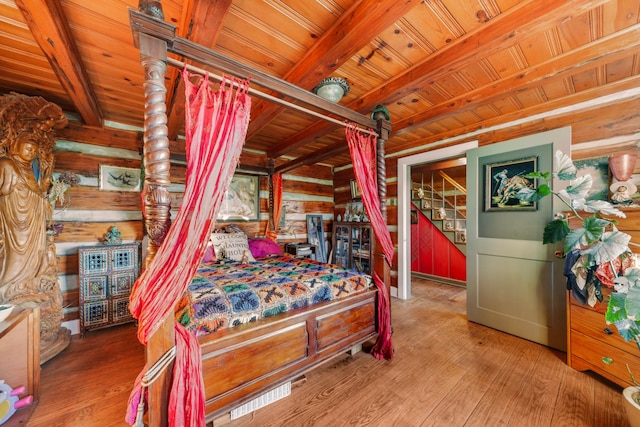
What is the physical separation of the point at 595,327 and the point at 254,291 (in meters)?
2.79

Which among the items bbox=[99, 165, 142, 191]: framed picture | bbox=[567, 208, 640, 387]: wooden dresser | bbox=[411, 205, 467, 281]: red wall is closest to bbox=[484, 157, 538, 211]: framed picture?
bbox=[567, 208, 640, 387]: wooden dresser

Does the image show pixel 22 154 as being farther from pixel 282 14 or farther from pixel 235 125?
pixel 282 14

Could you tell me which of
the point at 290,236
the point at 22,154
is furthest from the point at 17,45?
the point at 290,236

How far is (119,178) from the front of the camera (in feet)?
10.2

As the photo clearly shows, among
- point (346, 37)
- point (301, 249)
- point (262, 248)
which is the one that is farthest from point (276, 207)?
point (346, 37)

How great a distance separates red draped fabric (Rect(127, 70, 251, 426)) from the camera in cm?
111

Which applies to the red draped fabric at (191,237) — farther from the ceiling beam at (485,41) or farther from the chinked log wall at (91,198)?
the chinked log wall at (91,198)

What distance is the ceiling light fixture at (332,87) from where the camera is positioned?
2061mm

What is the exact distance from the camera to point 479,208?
9.76 ft

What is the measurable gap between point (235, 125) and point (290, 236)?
3.43m

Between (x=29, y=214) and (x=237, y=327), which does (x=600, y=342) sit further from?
(x=29, y=214)

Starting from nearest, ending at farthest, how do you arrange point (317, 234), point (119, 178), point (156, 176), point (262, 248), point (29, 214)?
point (156, 176)
point (29, 214)
point (119, 178)
point (262, 248)
point (317, 234)

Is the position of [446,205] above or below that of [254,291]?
above

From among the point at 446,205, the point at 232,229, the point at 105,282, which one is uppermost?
the point at 446,205
